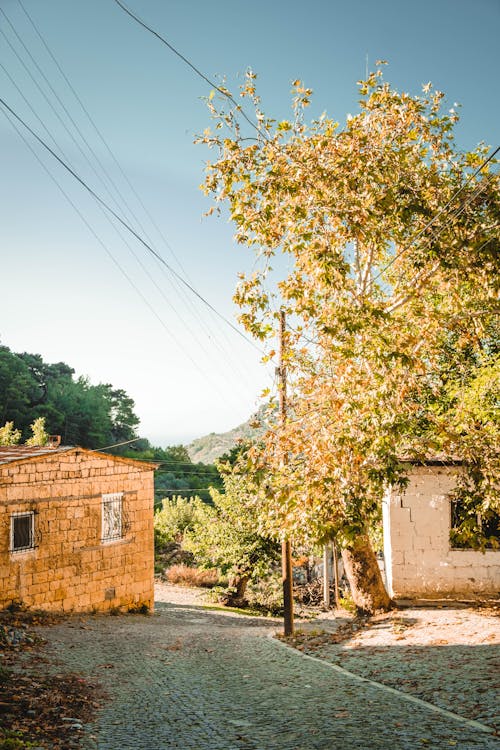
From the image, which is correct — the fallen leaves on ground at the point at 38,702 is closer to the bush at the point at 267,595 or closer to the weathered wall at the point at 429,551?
the weathered wall at the point at 429,551

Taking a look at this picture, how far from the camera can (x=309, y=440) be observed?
11.1 m

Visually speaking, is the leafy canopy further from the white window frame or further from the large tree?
the white window frame

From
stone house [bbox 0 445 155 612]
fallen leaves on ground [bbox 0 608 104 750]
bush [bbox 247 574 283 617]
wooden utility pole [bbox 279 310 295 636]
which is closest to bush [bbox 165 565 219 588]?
bush [bbox 247 574 283 617]

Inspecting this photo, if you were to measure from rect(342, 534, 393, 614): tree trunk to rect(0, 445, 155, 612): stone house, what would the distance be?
745 cm

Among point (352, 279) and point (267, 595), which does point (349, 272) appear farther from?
point (267, 595)

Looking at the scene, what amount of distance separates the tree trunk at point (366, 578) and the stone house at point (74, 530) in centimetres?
745

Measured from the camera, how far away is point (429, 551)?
1373cm

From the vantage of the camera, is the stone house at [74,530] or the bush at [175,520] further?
the bush at [175,520]

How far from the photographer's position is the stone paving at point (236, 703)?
16.8ft

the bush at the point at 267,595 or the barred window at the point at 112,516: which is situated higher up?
the barred window at the point at 112,516

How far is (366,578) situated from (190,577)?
70.2 ft

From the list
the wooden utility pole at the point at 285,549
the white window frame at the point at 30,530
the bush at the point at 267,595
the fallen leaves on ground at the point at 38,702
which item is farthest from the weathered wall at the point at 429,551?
the bush at the point at 267,595

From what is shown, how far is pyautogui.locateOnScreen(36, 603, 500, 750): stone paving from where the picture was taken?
512 cm

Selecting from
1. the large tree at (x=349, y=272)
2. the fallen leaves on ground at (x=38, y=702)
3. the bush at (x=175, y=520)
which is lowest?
the bush at (x=175, y=520)
